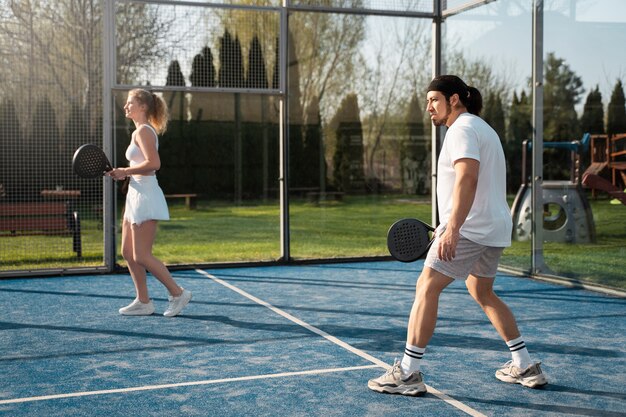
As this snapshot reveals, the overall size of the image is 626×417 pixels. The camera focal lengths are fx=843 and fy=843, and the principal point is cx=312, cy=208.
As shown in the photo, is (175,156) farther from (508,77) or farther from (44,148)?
(508,77)

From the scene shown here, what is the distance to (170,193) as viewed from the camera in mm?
10219

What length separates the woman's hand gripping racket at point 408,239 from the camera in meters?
4.42

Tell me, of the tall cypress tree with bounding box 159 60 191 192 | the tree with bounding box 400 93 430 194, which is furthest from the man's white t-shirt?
the tree with bounding box 400 93 430 194

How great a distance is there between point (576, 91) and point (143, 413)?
5640mm

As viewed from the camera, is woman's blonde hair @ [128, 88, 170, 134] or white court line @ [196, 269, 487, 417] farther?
woman's blonde hair @ [128, 88, 170, 134]

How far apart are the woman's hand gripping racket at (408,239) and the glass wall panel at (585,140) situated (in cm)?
364

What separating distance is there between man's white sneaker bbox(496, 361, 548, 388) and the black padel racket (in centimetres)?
343

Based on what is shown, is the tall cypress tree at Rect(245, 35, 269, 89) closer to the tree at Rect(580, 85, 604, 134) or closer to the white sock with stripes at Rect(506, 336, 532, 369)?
the tree at Rect(580, 85, 604, 134)

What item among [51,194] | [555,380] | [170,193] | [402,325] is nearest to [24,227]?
[51,194]

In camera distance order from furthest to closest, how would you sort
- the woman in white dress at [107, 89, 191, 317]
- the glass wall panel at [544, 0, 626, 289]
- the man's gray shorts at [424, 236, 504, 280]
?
the glass wall panel at [544, 0, 626, 289] → the woman in white dress at [107, 89, 191, 317] → the man's gray shorts at [424, 236, 504, 280]

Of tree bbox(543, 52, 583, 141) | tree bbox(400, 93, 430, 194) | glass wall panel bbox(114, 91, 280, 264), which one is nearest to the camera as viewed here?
tree bbox(543, 52, 583, 141)

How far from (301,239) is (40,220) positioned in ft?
11.4

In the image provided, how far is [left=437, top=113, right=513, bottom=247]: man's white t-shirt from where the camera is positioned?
402 centimetres

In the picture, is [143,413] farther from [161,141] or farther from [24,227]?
[161,141]
